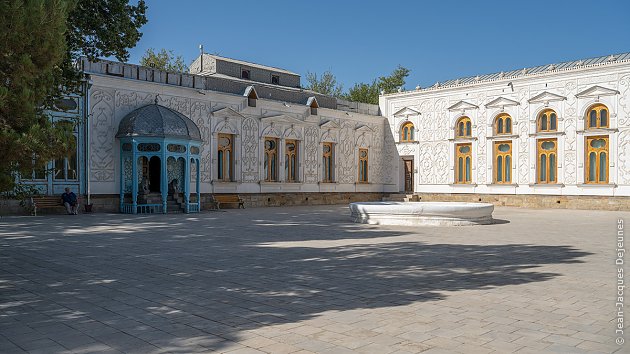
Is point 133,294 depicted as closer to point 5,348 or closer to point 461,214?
point 5,348

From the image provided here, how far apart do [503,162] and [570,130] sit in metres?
3.80

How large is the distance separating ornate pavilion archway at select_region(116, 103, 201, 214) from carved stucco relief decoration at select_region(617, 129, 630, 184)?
19281mm

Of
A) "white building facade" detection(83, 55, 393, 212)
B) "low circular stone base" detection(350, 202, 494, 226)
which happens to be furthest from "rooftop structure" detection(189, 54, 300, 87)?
"low circular stone base" detection(350, 202, 494, 226)

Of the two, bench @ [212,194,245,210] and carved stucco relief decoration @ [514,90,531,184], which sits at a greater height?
carved stucco relief decoration @ [514,90,531,184]

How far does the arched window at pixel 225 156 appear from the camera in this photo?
81.6 ft

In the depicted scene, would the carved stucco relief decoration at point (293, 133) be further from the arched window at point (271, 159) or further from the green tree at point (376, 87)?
the green tree at point (376, 87)

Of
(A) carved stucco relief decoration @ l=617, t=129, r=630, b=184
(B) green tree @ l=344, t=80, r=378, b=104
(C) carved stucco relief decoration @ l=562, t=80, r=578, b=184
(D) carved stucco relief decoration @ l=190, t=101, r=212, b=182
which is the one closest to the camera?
(D) carved stucco relief decoration @ l=190, t=101, r=212, b=182

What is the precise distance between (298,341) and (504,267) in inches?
196

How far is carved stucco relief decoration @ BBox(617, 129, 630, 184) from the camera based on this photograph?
2481cm

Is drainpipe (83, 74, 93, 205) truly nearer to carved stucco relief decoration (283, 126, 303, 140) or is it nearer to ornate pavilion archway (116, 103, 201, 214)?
ornate pavilion archway (116, 103, 201, 214)

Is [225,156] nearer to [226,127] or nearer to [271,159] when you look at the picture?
[226,127]

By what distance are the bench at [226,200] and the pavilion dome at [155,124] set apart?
136 inches

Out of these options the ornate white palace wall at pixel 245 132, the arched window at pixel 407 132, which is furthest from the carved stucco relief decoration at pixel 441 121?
the ornate white palace wall at pixel 245 132

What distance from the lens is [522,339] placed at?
4578 mm
